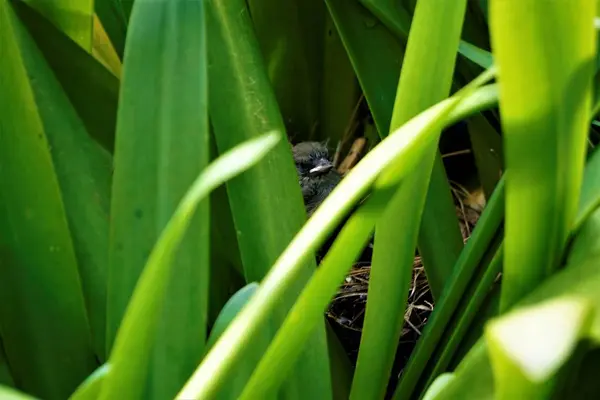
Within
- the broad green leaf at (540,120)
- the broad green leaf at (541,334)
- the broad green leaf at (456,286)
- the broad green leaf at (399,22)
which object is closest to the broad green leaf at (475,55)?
the broad green leaf at (399,22)

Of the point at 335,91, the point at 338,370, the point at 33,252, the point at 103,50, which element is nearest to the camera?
the point at 33,252

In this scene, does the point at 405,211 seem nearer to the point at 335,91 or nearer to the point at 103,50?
the point at 103,50

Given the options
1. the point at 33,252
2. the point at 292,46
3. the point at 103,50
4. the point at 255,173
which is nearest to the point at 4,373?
the point at 33,252

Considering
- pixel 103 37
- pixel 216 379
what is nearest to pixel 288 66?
pixel 103 37

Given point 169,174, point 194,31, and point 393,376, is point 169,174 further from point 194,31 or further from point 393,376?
point 393,376

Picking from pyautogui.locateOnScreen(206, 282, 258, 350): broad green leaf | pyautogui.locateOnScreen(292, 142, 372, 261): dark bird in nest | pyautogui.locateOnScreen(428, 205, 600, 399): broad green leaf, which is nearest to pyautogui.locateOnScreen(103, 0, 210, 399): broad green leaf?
pyautogui.locateOnScreen(206, 282, 258, 350): broad green leaf

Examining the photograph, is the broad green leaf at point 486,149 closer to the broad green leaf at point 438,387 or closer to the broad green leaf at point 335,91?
the broad green leaf at point 335,91
